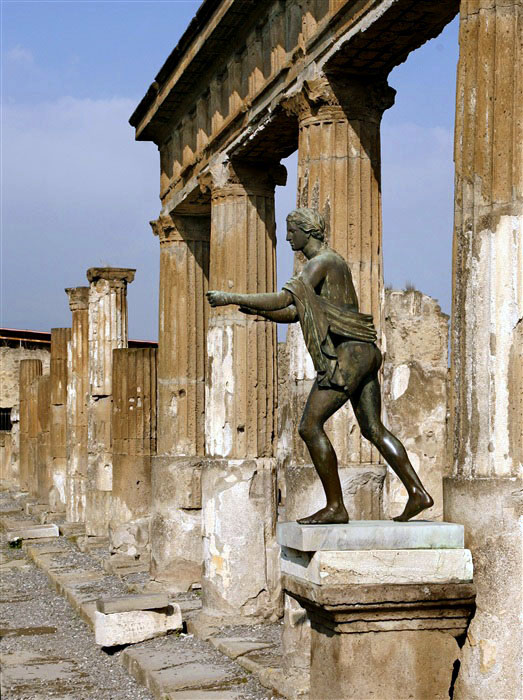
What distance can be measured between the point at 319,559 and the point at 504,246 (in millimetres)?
1811

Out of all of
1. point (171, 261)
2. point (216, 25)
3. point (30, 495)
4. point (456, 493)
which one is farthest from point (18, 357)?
point (456, 493)

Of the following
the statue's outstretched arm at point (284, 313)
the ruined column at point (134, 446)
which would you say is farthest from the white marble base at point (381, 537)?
the ruined column at point (134, 446)

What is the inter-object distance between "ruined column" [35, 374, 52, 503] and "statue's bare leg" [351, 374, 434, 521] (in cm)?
1763

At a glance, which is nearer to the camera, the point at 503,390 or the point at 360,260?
the point at 503,390

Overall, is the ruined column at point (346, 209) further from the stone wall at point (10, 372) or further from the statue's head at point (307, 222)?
the stone wall at point (10, 372)

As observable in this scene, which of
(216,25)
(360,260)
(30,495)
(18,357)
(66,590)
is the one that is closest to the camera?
(360,260)

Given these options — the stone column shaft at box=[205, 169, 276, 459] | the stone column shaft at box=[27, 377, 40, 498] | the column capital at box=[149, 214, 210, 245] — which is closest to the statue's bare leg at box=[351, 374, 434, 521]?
the stone column shaft at box=[205, 169, 276, 459]

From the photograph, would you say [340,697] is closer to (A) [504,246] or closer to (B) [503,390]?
(B) [503,390]

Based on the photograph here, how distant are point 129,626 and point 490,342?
5.60 metres

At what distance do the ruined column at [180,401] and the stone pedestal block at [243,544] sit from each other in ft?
6.75

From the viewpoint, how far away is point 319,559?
5711 millimetres

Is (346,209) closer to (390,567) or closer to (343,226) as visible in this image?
(343,226)

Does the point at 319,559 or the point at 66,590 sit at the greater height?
the point at 319,559

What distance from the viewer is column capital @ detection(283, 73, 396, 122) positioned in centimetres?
855
